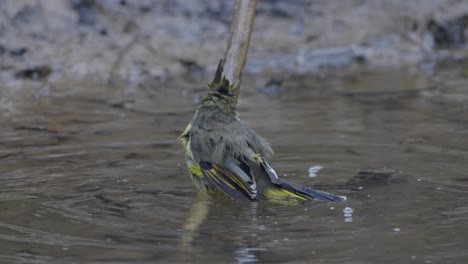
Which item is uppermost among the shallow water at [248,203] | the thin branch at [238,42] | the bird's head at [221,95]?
the thin branch at [238,42]

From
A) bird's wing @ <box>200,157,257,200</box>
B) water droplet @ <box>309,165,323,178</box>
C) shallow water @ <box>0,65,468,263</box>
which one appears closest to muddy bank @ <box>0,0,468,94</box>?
shallow water @ <box>0,65,468,263</box>

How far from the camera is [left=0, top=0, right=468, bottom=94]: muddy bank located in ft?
33.6

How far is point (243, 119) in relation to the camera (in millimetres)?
8156

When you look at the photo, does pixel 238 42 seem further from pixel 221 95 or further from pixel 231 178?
pixel 231 178

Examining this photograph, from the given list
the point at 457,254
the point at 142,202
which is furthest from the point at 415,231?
Answer: the point at 142,202

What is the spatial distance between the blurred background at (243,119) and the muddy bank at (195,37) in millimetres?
20

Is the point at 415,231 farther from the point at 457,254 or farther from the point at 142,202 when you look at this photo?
the point at 142,202

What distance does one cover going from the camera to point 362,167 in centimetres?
Result: 635

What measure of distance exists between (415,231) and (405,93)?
475 centimetres

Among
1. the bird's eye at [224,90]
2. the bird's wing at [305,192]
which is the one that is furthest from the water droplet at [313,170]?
the bird's eye at [224,90]

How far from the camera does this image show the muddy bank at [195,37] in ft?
33.6

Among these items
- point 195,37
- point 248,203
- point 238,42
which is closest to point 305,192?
point 248,203

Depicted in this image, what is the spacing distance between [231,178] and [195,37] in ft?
18.6

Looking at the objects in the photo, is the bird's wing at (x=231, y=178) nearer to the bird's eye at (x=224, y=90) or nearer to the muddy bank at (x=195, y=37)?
the bird's eye at (x=224, y=90)
